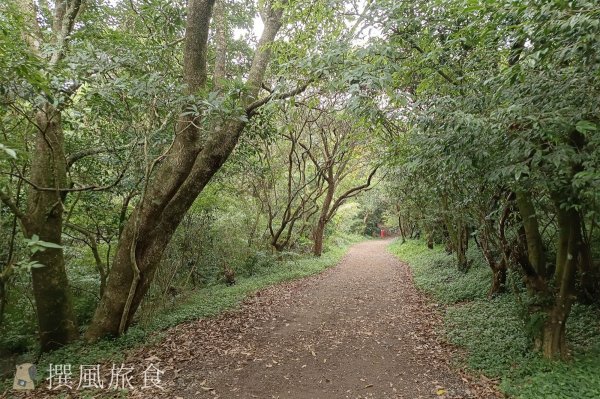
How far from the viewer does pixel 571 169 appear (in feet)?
12.3

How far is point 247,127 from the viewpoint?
7500mm

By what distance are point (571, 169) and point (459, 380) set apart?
10.5 feet

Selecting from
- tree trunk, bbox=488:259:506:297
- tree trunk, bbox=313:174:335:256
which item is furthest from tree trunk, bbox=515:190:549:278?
tree trunk, bbox=313:174:335:256

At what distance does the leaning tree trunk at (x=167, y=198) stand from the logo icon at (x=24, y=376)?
196 centimetres

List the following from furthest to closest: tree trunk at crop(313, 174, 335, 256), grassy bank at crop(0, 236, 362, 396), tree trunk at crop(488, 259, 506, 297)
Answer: tree trunk at crop(313, 174, 335, 256) < tree trunk at crop(488, 259, 506, 297) < grassy bank at crop(0, 236, 362, 396)

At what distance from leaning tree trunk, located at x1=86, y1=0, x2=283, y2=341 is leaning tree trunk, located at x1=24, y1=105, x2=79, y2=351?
61 cm

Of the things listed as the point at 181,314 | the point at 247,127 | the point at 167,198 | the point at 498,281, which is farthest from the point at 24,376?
the point at 498,281

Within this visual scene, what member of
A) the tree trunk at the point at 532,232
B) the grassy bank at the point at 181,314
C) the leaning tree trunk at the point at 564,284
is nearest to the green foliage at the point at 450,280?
the tree trunk at the point at 532,232

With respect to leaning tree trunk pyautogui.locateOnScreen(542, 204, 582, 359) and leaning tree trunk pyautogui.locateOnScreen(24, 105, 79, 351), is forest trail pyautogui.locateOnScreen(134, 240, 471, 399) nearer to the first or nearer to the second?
leaning tree trunk pyautogui.locateOnScreen(542, 204, 582, 359)

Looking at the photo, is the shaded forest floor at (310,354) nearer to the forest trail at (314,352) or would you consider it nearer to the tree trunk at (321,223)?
the forest trail at (314,352)

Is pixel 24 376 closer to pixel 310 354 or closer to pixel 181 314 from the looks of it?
pixel 181 314

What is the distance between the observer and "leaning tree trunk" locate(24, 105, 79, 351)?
6.14 metres

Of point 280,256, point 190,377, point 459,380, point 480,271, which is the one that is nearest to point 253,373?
point 190,377

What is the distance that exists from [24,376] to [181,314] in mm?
3814
